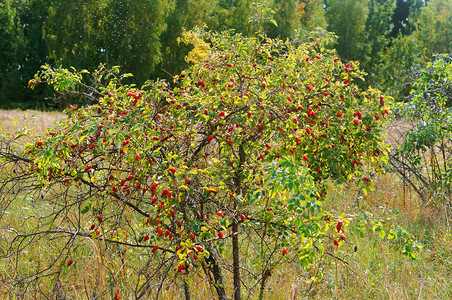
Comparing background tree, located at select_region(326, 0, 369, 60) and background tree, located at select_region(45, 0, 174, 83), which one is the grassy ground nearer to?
background tree, located at select_region(45, 0, 174, 83)

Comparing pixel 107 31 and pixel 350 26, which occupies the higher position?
pixel 350 26

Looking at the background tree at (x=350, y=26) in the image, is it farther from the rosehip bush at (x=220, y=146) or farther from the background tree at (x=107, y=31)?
the rosehip bush at (x=220, y=146)

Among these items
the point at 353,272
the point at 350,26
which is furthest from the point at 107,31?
the point at 353,272

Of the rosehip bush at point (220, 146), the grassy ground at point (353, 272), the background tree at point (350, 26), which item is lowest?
the grassy ground at point (353, 272)

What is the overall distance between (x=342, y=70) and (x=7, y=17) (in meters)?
30.3

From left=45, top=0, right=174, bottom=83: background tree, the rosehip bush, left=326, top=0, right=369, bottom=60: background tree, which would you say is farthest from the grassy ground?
left=326, top=0, right=369, bottom=60: background tree

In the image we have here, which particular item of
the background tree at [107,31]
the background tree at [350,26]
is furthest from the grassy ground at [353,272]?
the background tree at [350,26]

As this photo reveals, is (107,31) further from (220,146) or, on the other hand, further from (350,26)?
(220,146)

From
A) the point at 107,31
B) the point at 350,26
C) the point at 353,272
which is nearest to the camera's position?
the point at 353,272

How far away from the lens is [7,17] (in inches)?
1083

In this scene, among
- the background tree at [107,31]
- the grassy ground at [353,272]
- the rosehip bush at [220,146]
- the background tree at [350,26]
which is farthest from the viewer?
the background tree at [350,26]

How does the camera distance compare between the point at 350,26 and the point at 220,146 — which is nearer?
the point at 220,146

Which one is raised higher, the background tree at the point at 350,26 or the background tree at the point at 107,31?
the background tree at the point at 350,26

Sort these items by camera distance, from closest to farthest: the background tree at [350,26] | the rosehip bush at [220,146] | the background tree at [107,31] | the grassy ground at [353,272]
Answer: the rosehip bush at [220,146] < the grassy ground at [353,272] < the background tree at [107,31] < the background tree at [350,26]
